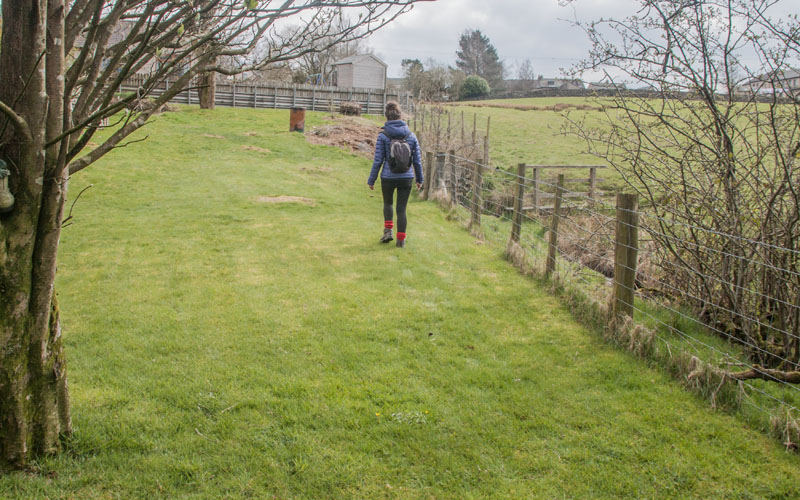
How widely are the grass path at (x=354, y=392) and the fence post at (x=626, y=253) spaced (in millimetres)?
414

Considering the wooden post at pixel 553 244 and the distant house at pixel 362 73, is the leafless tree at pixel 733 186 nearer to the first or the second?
the wooden post at pixel 553 244

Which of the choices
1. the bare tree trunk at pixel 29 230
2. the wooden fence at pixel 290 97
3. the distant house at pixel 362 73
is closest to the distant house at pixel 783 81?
the bare tree trunk at pixel 29 230

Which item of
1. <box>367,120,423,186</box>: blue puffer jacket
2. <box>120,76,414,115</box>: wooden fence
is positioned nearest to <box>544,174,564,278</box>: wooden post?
<box>367,120,423,186</box>: blue puffer jacket

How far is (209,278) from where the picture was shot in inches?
255

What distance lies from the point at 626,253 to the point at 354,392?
279 centimetres

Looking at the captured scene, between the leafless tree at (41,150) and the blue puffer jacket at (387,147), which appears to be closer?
the leafless tree at (41,150)

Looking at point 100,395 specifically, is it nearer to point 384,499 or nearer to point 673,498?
point 384,499

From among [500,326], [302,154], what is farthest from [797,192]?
[302,154]

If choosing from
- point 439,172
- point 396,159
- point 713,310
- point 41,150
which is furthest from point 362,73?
point 41,150

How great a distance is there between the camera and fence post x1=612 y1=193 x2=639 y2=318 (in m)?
4.94

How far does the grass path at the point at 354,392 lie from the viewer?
9.86ft

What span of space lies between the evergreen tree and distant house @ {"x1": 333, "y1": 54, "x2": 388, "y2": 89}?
32.4 meters

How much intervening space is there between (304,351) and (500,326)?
194 cm

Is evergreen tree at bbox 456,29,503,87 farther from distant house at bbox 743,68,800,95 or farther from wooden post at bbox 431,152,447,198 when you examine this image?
distant house at bbox 743,68,800,95
